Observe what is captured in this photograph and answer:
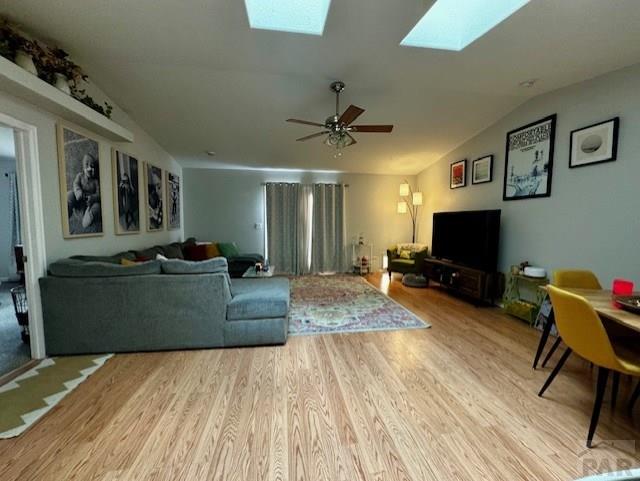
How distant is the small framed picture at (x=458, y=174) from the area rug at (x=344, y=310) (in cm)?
240

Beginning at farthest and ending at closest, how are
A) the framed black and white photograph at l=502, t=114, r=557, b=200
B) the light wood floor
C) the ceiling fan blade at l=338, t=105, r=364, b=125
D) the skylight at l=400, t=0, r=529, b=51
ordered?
the framed black and white photograph at l=502, t=114, r=557, b=200, the ceiling fan blade at l=338, t=105, r=364, b=125, the skylight at l=400, t=0, r=529, b=51, the light wood floor

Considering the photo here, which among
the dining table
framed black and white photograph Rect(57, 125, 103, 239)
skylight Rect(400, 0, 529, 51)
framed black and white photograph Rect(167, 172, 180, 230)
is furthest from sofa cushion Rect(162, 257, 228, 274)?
framed black and white photograph Rect(167, 172, 180, 230)

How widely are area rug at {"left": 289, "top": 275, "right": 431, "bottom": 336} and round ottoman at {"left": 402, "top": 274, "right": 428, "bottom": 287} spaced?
792 mm

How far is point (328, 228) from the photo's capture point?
20.9ft

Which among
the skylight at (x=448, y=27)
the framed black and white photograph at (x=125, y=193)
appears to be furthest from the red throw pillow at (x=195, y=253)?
the skylight at (x=448, y=27)

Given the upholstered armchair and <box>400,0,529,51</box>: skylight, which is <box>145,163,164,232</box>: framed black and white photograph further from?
the upholstered armchair

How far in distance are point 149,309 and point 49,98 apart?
6.18 feet

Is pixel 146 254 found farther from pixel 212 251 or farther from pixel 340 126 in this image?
pixel 340 126

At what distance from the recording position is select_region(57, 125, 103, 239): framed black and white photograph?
2.69m

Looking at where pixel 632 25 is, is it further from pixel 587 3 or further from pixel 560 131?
pixel 560 131

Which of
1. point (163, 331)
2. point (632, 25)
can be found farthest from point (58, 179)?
point (632, 25)

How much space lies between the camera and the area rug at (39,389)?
170 centimetres

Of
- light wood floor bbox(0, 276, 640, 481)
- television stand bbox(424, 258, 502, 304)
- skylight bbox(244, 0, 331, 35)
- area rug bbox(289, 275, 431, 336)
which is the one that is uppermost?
skylight bbox(244, 0, 331, 35)

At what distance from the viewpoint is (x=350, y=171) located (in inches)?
249
